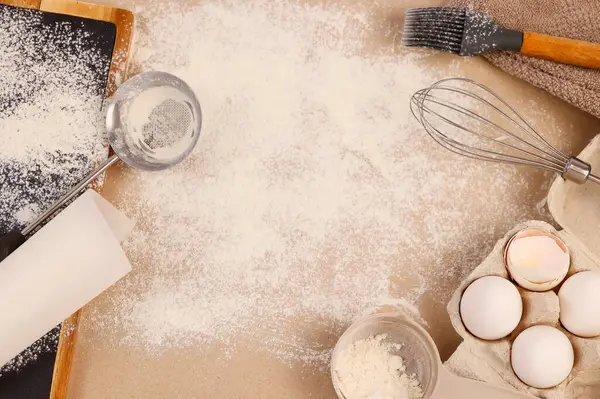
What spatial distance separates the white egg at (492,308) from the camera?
2.66 ft

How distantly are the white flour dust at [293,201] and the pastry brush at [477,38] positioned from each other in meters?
0.06

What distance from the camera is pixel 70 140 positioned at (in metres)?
0.93

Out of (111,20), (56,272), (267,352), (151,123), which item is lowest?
(267,352)

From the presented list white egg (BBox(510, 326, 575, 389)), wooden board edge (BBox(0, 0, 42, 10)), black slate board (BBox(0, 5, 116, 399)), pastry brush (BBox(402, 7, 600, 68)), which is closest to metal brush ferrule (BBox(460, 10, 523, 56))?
pastry brush (BBox(402, 7, 600, 68))

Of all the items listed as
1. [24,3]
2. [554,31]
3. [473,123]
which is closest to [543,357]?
[473,123]

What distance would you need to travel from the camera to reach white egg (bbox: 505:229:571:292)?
829 mm

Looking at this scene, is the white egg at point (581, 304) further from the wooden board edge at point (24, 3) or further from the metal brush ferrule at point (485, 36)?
the wooden board edge at point (24, 3)

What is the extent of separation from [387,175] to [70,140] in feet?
1.62

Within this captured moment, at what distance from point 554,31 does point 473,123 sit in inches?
7.1

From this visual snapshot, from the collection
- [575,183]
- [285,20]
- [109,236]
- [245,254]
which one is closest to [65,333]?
[109,236]

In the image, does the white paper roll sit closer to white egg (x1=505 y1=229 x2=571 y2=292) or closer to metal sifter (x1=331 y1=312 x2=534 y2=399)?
metal sifter (x1=331 y1=312 x2=534 y2=399)

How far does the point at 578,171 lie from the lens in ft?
2.79

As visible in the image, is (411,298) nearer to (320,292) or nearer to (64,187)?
(320,292)

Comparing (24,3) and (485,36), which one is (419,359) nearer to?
(485,36)
